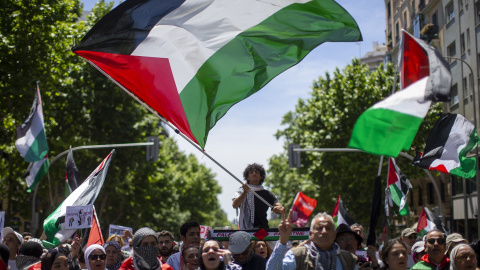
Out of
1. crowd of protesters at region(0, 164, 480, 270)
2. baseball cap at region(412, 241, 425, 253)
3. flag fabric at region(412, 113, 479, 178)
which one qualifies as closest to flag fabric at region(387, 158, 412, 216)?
flag fabric at region(412, 113, 479, 178)

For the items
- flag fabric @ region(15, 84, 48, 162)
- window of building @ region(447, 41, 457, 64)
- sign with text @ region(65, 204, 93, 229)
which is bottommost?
sign with text @ region(65, 204, 93, 229)

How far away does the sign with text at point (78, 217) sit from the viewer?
1068cm

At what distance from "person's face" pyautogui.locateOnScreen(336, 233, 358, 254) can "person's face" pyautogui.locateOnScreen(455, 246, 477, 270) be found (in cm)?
100

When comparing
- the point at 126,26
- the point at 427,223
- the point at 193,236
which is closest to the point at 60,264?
the point at 193,236

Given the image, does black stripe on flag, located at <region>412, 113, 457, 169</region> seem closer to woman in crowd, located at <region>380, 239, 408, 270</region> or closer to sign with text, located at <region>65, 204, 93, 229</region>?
woman in crowd, located at <region>380, 239, 408, 270</region>

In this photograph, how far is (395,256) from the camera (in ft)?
22.7

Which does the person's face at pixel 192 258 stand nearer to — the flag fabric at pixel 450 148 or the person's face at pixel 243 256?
the person's face at pixel 243 256

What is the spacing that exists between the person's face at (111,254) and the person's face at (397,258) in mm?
3731

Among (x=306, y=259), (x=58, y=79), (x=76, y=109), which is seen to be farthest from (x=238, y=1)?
(x=76, y=109)

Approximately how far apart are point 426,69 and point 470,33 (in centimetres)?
2851

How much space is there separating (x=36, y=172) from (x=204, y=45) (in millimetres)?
10931

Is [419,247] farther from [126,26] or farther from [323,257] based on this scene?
[126,26]

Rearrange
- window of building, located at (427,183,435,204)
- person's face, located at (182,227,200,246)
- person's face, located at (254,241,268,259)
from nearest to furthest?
person's face, located at (254,241,268,259), person's face, located at (182,227,200,246), window of building, located at (427,183,435,204)

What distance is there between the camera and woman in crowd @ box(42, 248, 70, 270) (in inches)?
293
